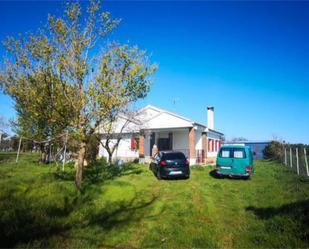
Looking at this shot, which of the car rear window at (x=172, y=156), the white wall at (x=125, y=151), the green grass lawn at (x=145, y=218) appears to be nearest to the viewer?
the green grass lawn at (x=145, y=218)

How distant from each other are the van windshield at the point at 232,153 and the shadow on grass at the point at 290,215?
643 centimetres

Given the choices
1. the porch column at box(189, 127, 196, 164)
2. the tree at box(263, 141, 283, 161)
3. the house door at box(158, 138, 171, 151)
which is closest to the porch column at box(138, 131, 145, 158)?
the house door at box(158, 138, 171, 151)

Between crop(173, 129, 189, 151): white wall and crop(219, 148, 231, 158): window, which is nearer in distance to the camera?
crop(219, 148, 231, 158): window

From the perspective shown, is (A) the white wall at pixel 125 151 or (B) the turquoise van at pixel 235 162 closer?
(B) the turquoise van at pixel 235 162

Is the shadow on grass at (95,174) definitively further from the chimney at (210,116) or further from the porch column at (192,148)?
the chimney at (210,116)

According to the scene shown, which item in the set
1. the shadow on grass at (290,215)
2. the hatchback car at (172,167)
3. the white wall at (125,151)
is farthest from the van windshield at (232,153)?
the white wall at (125,151)

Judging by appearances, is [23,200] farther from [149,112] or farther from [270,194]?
[149,112]

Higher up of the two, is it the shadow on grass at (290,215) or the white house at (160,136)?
the white house at (160,136)

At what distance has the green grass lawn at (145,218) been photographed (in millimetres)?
5547

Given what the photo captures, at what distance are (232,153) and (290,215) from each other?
823cm

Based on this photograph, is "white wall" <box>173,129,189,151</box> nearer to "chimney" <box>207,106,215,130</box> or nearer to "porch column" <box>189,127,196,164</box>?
"porch column" <box>189,127,196,164</box>

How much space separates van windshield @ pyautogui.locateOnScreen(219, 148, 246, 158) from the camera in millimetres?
14414

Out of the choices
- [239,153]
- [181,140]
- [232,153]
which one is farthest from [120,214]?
[181,140]

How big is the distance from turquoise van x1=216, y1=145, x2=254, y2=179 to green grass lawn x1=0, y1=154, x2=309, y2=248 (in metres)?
3.64
